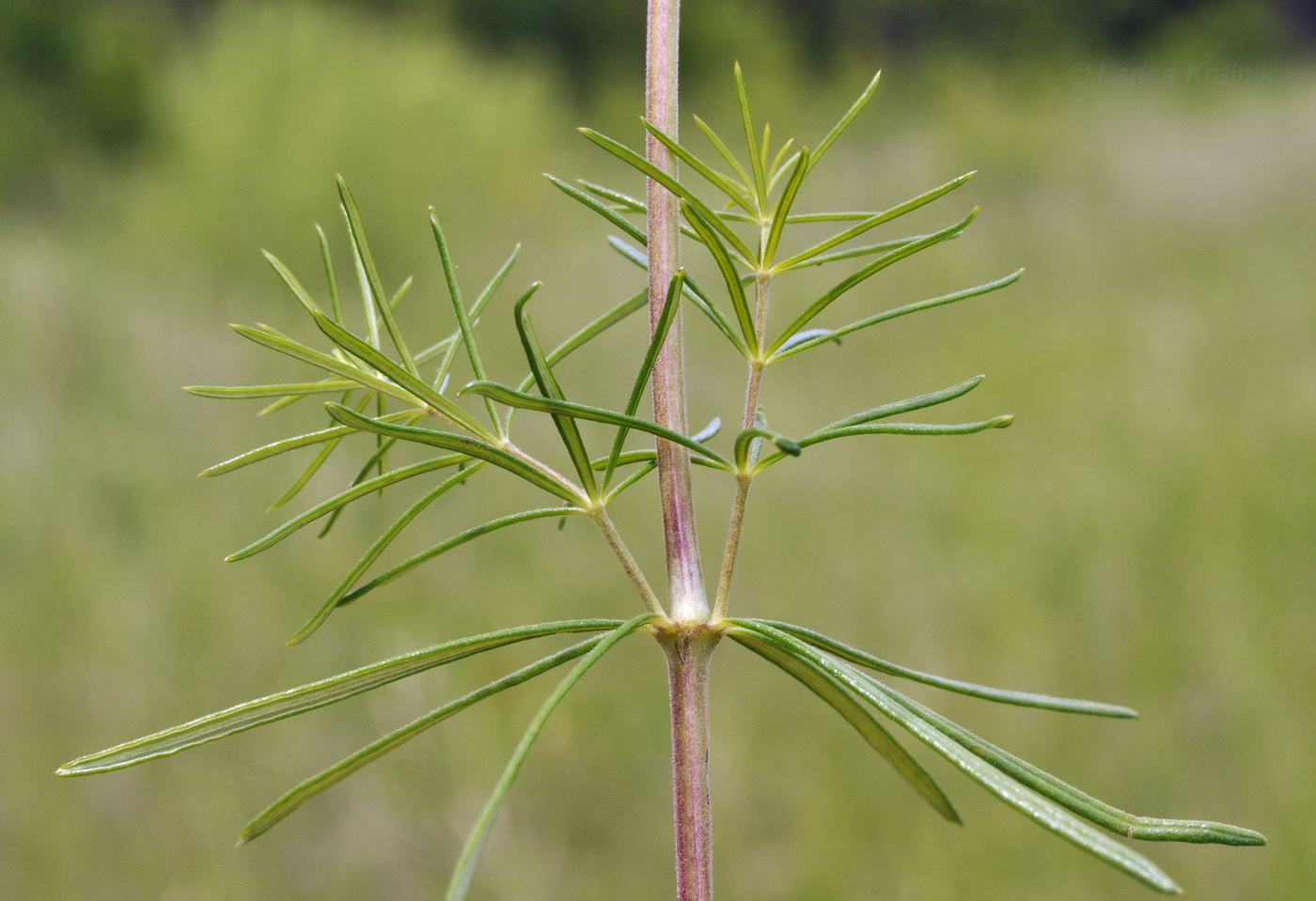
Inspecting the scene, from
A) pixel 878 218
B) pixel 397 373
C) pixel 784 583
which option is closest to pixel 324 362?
pixel 397 373

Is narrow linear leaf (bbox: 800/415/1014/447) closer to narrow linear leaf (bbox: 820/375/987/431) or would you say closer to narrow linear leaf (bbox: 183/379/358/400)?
narrow linear leaf (bbox: 820/375/987/431)

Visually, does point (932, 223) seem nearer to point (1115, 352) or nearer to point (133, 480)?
point (1115, 352)

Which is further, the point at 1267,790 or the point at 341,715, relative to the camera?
the point at 341,715

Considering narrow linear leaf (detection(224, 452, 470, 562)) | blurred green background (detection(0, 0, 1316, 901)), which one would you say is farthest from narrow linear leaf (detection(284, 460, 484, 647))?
blurred green background (detection(0, 0, 1316, 901))

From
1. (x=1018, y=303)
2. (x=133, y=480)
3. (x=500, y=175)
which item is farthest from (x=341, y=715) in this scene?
(x=500, y=175)

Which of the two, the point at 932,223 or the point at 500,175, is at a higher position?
the point at 500,175

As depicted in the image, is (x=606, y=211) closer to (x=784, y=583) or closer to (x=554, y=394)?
(x=554, y=394)
